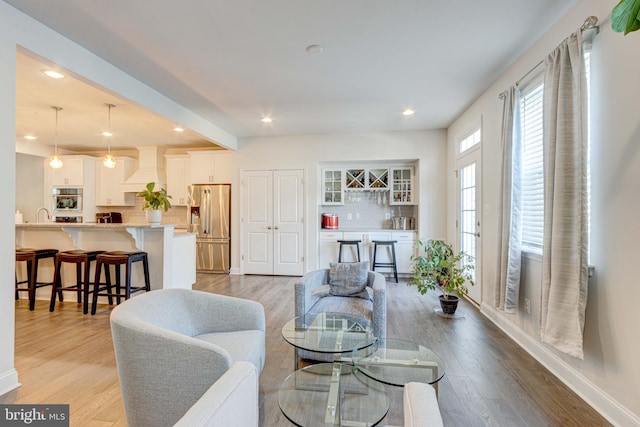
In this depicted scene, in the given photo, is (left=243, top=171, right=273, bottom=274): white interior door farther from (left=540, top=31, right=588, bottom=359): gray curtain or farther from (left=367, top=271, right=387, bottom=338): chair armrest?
(left=540, top=31, right=588, bottom=359): gray curtain

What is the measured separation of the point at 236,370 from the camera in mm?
1051

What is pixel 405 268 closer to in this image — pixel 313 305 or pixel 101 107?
pixel 313 305

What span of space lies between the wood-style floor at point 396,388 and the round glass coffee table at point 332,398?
228 millimetres

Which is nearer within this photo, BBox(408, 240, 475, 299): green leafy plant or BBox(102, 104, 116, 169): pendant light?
BBox(408, 240, 475, 299): green leafy plant

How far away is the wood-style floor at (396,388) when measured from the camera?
5.98 feet

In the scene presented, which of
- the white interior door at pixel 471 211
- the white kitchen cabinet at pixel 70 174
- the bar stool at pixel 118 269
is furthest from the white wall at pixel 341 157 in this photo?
the white kitchen cabinet at pixel 70 174

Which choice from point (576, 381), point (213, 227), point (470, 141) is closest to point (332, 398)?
point (576, 381)

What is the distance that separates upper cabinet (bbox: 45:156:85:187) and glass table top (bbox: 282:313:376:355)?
6.76 meters

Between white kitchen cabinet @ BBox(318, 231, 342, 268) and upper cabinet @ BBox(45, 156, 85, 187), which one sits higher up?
upper cabinet @ BBox(45, 156, 85, 187)

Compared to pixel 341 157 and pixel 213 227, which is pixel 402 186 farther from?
pixel 213 227

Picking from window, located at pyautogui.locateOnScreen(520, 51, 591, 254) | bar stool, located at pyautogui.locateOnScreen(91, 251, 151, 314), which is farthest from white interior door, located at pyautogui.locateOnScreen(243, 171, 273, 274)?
window, located at pyautogui.locateOnScreen(520, 51, 591, 254)

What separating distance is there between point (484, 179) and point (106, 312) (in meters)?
4.92

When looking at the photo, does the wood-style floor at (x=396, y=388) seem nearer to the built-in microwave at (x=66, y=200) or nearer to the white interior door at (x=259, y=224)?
the white interior door at (x=259, y=224)

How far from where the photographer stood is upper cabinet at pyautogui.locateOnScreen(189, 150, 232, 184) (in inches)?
243
